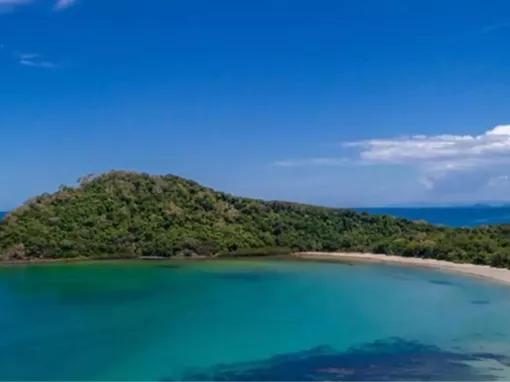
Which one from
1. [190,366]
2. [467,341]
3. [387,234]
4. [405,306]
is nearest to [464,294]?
[405,306]

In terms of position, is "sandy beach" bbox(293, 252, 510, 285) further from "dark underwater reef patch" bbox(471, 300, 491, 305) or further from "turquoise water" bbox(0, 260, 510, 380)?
"dark underwater reef patch" bbox(471, 300, 491, 305)

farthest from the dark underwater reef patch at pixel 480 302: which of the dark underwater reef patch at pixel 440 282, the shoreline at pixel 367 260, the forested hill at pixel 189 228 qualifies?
the forested hill at pixel 189 228

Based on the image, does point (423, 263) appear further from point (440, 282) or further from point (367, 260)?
point (440, 282)

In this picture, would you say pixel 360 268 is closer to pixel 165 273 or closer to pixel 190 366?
pixel 165 273

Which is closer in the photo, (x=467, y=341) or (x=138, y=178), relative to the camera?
(x=467, y=341)

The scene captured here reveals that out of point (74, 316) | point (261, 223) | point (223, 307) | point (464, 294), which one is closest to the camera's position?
point (74, 316)

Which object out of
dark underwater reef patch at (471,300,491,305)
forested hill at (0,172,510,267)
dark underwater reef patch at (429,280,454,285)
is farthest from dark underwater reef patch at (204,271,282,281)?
dark underwater reef patch at (471,300,491,305)
